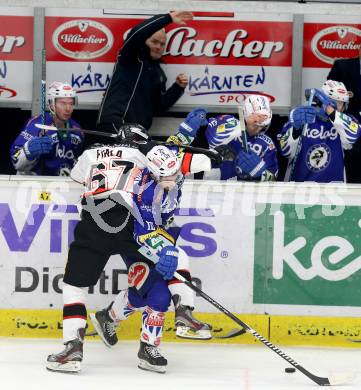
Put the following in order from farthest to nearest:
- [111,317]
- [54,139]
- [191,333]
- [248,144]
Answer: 1. [54,139]
2. [248,144]
3. [111,317]
4. [191,333]

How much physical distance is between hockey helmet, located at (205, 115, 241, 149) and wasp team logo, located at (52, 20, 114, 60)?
130 centimetres

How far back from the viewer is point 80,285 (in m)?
6.93

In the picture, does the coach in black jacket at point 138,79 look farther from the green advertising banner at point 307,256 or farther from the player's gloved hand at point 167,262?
the player's gloved hand at point 167,262

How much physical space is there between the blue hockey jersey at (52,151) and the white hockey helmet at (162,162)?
1.34m

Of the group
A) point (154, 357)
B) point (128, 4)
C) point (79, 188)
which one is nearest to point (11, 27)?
point (128, 4)

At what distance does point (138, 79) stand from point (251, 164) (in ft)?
3.39

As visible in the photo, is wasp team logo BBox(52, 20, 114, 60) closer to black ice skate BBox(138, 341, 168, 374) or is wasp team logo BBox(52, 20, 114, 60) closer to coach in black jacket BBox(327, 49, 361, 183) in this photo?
coach in black jacket BBox(327, 49, 361, 183)

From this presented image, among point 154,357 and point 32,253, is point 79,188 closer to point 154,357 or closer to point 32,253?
→ point 32,253

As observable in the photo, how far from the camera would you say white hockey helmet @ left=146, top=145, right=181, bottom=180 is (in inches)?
271

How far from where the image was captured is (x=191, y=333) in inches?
281

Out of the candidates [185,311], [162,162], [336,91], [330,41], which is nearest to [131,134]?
[162,162]

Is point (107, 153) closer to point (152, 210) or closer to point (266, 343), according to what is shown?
point (152, 210)

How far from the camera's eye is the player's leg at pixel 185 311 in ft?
23.4

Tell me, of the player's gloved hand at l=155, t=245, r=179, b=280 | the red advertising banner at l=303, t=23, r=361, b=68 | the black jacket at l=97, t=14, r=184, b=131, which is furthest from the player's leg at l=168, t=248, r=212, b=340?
the red advertising banner at l=303, t=23, r=361, b=68
